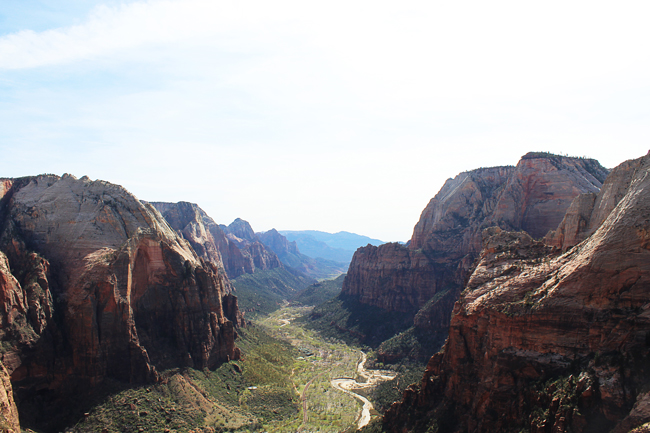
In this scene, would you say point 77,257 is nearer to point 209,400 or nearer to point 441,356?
point 209,400

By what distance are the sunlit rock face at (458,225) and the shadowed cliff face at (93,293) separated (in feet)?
219

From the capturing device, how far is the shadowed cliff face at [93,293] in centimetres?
5797

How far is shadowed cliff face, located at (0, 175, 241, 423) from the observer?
57969mm

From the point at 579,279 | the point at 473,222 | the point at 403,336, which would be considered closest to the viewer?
the point at 579,279

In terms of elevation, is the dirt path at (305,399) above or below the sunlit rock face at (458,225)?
below

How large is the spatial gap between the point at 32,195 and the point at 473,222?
12437 centimetres

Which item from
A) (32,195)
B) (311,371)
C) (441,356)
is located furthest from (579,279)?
(32,195)

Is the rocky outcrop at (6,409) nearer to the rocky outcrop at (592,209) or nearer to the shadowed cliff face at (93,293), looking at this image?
the shadowed cliff face at (93,293)

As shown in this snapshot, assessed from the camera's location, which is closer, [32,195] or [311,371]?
[32,195]

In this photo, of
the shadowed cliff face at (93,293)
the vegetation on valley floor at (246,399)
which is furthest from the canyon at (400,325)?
the vegetation on valley floor at (246,399)

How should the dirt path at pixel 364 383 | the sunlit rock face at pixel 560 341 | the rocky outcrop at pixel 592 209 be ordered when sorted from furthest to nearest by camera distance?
the dirt path at pixel 364 383
the rocky outcrop at pixel 592 209
the sunlit rock face at pixel 560 341

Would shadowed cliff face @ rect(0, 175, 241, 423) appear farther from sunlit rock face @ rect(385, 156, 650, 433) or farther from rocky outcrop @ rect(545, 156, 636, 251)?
rocky outcrop @ rect(545, 156, 636, 251)

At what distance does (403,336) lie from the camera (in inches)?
4633

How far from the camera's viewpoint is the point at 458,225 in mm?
143375
